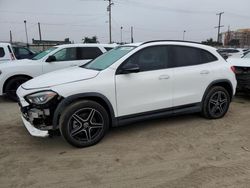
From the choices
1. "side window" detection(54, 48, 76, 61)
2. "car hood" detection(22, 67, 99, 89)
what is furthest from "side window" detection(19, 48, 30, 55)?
"car hood" detection(22, 67, 99, 89)

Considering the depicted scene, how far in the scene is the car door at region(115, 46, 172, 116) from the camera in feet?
14.9

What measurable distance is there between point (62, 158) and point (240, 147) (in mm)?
2839

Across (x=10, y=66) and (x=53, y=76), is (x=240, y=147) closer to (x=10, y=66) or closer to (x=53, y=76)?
(x=53, y=76)

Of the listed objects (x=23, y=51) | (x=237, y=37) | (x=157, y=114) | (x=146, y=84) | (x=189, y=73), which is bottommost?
(x=157, y=114)

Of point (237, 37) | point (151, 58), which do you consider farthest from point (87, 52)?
point (237, 37)

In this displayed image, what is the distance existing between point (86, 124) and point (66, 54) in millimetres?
4925

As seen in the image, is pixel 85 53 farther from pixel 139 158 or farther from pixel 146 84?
pixel 139 158

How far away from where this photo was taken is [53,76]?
4652 mm

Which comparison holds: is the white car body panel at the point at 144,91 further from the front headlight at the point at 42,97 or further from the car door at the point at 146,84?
the front headlight at the point at 42,97

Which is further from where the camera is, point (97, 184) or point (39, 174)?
point (39, 174)

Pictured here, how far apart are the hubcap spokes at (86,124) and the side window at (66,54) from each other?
473cm

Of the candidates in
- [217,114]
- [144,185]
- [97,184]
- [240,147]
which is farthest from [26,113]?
[217,114]

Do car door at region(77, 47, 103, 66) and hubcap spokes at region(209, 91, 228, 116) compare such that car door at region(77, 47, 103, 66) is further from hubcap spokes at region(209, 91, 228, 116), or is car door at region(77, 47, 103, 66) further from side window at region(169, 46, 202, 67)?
hubcap spokes at region(209, 91, 228, 116)

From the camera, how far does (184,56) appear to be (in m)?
5.28
